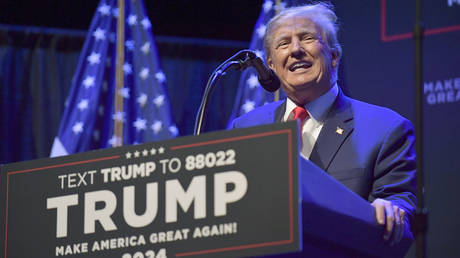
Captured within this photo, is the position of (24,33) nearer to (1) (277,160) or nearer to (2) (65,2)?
(2) (65,2)

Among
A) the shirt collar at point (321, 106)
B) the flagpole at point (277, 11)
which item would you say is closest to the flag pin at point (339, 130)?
the shirt collar at point (321, 106)

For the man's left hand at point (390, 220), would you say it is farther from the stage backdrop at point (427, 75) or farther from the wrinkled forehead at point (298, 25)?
the stage backdrop at point (427, 75)

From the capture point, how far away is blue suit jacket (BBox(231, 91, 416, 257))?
2148mm

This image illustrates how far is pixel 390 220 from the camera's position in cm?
172

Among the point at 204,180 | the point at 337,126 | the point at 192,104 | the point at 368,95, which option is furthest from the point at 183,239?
the point at 192,104

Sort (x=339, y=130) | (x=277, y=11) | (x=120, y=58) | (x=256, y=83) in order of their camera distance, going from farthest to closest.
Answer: (x=120, y=58) < (x=256, y=83) < (x=277, y=11) < (x=339, y=130)

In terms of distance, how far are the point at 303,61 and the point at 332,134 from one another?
1.25 ft

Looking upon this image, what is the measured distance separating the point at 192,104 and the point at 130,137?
2.85 ft

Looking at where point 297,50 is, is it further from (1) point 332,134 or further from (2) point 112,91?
(2) point 112,91

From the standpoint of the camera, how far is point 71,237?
1.63 meters

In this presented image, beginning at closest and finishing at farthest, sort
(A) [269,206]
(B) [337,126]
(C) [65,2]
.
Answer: (A) [269,206], (B) [337,126], (C) [65,2]

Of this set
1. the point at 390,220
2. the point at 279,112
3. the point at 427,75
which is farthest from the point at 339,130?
the point at 427,75

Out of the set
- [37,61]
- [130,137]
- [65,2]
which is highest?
[65,2]

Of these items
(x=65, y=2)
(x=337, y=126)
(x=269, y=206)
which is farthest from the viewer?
(x=65, y=2)
